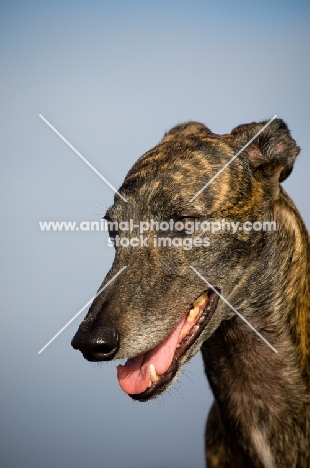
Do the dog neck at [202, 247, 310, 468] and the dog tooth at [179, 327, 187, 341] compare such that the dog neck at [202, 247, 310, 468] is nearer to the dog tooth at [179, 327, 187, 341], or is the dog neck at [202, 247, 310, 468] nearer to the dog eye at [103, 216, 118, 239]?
the dog tooth at [179, 327, 187, 341]

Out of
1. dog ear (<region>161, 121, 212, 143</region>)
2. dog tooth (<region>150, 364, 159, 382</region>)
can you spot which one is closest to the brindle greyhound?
dog tooth (<region>150, 364, 159, 382</region>)

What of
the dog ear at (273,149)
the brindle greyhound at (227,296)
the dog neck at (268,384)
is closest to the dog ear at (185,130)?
the brindle greyhound at (227,296)

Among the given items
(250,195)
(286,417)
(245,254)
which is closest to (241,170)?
(250,195)

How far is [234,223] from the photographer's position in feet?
12.7

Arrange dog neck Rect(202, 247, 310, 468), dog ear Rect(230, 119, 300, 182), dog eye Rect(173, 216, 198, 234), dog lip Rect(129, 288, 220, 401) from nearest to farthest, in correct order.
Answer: dog lip Rect(129, 288, 220, 401) → dog eye Rect(173, 216, 198, 234) → dog neck Rect(202, 247, 310, 468) → dog ear Rect(230, 119, 300, 182)

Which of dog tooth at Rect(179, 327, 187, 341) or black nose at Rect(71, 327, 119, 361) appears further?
dog tooth at Rect(179, 327, 187, 341)

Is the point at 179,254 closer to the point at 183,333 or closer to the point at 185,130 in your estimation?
the point at 183,333

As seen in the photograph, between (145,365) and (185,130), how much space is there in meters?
1.55

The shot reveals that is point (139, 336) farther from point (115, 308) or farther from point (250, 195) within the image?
point (250, 195)

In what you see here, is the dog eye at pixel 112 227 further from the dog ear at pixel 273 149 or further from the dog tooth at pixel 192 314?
the dog ear at pixel 273 149

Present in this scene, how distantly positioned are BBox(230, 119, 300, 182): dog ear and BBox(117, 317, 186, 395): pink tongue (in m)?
0.93

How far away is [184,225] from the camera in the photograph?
12.3ft

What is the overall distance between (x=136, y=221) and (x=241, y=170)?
61cm

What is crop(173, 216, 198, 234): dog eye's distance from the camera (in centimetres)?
375
